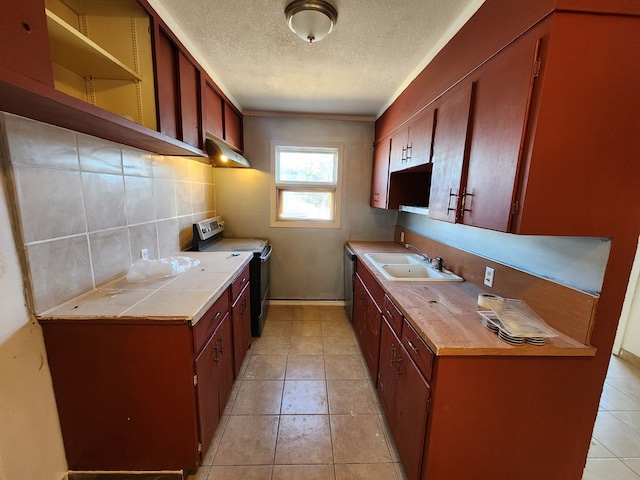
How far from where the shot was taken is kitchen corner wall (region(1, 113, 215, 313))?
107 cm

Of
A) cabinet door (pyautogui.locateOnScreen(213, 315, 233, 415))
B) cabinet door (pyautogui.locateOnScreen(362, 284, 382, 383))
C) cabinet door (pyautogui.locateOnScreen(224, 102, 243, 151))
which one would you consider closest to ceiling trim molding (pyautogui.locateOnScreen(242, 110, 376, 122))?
cabinet door (pyautogui.locateOnScreen(224, 102, 243, 151))

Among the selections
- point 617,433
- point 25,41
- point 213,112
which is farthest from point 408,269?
point 25,41

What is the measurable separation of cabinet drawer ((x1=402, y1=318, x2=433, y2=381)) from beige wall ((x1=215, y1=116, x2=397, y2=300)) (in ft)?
6.86

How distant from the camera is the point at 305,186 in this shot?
3.31 m

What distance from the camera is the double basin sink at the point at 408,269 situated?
6.03ft

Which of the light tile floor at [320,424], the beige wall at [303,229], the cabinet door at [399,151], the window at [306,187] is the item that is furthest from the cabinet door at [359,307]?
the cabinet door at [399,151]

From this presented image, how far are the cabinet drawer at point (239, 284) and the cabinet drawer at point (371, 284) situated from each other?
1.04 metres

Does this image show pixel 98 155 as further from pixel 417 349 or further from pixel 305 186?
pixel 305 186

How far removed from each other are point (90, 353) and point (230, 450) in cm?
95

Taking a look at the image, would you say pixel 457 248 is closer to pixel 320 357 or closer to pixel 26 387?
pixel 320 357

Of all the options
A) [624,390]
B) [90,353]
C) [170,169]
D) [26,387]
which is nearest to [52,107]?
[90,353]

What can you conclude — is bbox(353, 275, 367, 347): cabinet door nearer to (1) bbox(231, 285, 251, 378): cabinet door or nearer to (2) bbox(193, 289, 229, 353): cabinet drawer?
(1) bbox(231, 285, 251, 378): cabinet door

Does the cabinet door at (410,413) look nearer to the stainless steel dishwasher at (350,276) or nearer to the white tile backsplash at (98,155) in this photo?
the stainless steel dishwasher at (350,276)

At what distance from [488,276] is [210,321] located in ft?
5.51
